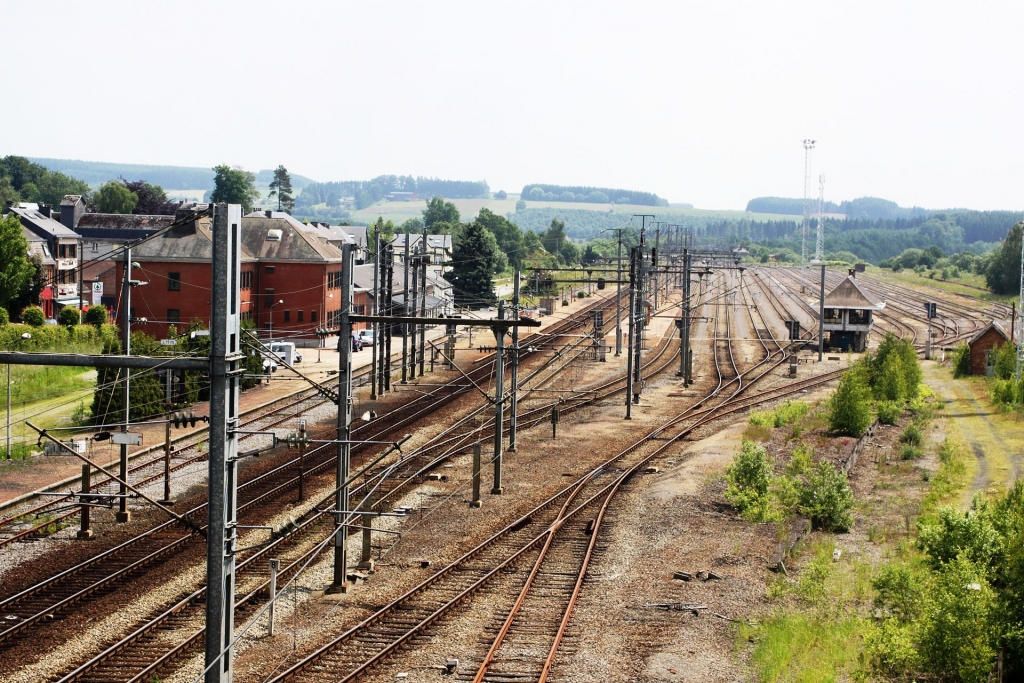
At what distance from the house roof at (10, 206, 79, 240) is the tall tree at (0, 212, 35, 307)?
66.8 ft

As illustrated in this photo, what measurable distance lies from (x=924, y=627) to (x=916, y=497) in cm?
1108

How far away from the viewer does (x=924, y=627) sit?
14.0 meters

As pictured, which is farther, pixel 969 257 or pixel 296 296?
pixel 969 257

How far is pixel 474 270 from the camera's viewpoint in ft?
238

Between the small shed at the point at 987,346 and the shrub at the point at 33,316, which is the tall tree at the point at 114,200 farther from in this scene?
the small shed at the point at 987,346

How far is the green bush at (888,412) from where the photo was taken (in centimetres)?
3578

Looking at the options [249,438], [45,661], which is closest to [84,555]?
[45,661]

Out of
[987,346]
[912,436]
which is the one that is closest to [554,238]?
[987,346]

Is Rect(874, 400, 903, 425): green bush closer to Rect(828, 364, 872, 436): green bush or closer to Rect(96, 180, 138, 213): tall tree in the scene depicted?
Rect(828, 364, 872, 436): green bush

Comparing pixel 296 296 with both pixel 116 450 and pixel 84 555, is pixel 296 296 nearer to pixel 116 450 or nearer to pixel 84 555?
pixel 116 450

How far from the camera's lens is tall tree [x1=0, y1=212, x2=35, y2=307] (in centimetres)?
5447

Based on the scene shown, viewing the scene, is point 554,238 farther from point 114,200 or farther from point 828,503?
point 828,503

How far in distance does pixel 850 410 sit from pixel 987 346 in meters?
17.4

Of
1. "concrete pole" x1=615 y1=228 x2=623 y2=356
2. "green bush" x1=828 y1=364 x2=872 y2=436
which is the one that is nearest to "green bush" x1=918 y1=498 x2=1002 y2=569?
"green bush" x1=828 y1=364 x2=872 y2=436
